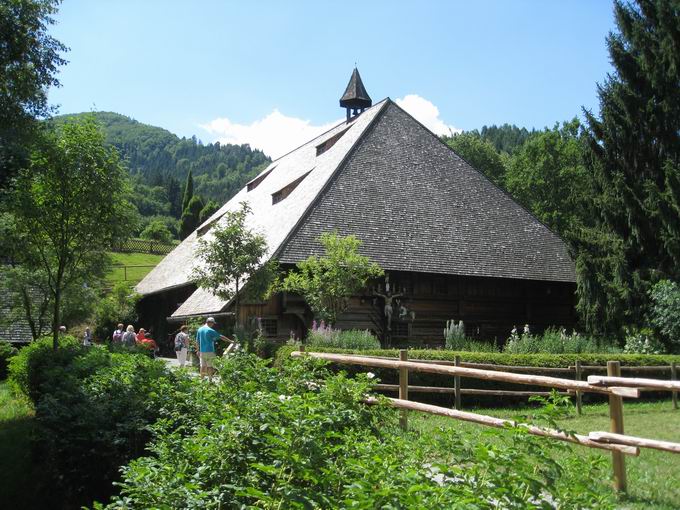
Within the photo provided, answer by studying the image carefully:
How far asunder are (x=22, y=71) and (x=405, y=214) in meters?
13.5

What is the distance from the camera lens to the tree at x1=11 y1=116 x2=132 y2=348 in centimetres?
1608

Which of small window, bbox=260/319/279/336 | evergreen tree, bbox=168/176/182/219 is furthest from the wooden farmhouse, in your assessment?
evergreen tree, bbox=168/176/182/219

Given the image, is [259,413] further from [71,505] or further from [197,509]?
[71,505]

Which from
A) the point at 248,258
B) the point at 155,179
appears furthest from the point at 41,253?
the point at 155,179

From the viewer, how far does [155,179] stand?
128 metres

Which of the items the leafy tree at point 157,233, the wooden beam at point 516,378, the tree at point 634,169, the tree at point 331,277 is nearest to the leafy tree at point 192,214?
the leafy tree at point 157,233

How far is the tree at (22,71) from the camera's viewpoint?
13.8 metres

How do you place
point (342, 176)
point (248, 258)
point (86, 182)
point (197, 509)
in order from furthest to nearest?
point (342, 176)
point (248, 258)
point (86, 182)
point (197, 509)

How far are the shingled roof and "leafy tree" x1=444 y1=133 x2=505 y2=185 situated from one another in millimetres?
23040

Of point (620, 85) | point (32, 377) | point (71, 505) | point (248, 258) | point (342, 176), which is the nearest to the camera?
point (71, 505)

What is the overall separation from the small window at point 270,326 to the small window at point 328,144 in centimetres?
1330

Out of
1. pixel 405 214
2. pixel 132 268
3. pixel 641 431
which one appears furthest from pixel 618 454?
pixel 132 268

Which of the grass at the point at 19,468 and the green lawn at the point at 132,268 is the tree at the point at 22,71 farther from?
the green lawn at the point at 132,268

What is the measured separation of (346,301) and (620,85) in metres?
11.9
